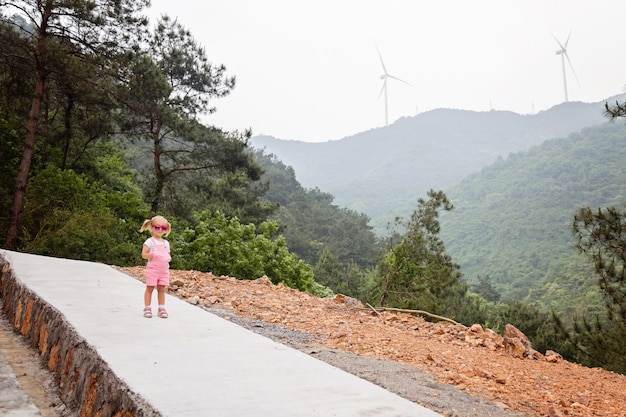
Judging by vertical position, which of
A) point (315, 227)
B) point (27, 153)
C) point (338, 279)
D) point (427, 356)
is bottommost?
point (338, 279)

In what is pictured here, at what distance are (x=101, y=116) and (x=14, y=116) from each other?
9.83ft

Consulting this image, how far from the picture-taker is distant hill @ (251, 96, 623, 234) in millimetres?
144250

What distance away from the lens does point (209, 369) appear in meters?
2.55

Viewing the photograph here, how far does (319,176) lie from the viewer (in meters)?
169

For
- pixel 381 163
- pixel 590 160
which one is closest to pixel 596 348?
pixel 590 160

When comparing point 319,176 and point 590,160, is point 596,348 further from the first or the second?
point 319,176

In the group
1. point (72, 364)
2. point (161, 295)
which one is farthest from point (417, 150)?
point (72, 364)

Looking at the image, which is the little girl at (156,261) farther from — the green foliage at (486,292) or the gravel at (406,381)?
the green foliage at (486,292)

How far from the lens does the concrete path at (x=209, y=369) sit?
204cm

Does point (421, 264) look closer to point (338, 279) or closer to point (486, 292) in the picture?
point (338, 279)

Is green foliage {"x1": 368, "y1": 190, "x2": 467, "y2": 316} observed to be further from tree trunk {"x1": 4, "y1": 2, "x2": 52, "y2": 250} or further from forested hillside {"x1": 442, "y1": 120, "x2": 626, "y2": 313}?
forested hillside {"x1": 442, "y1": 120, "x2": 626, "y2": 313}

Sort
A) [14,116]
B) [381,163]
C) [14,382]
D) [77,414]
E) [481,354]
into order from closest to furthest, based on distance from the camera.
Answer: [77,414] < [14,382] < [481,354] < [14,116] < [381,163]

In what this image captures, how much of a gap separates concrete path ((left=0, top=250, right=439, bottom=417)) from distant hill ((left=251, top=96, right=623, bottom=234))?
124081 millimetres

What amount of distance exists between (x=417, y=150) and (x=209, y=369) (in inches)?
6870
